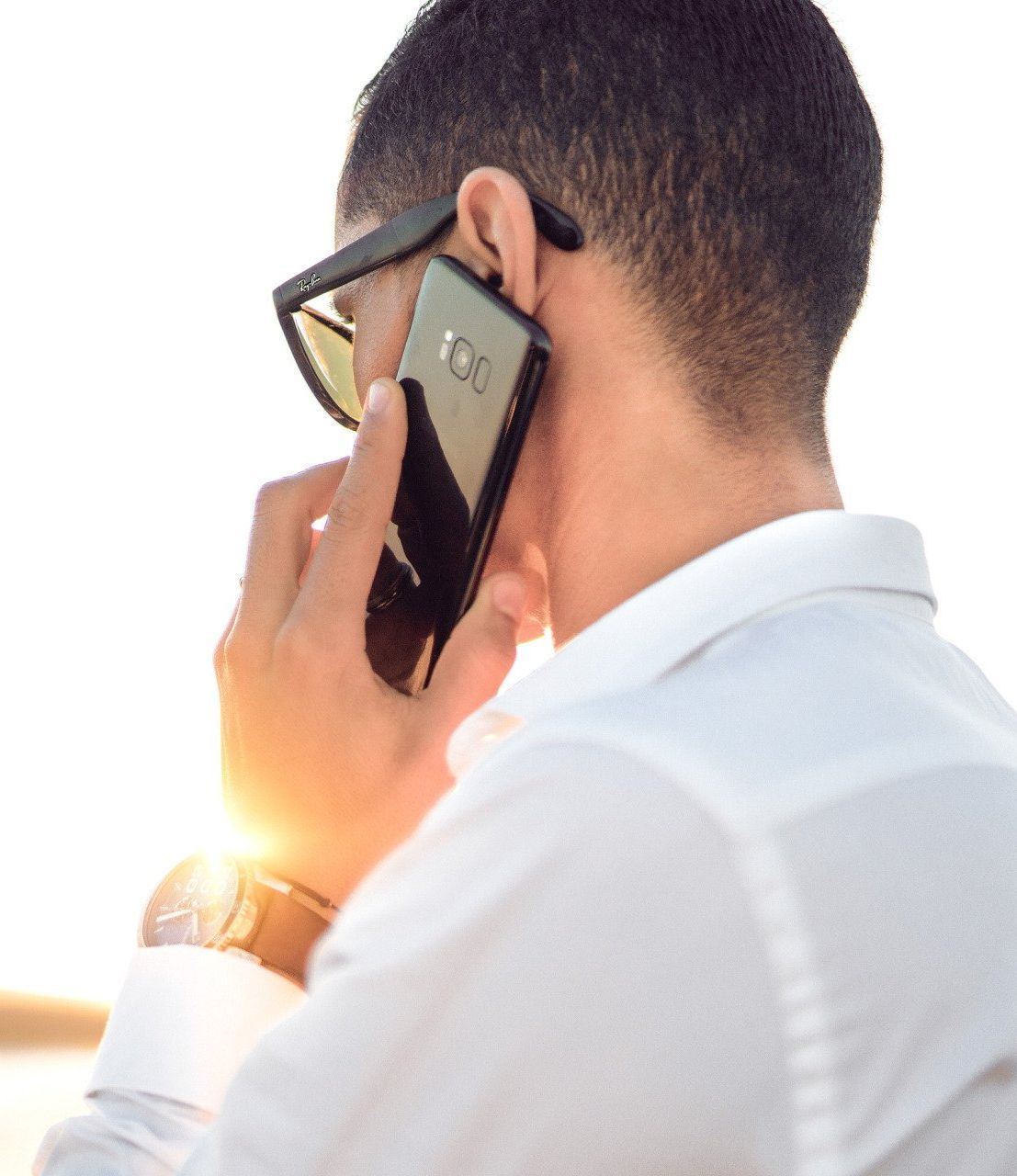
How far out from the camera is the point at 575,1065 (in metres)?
0.63

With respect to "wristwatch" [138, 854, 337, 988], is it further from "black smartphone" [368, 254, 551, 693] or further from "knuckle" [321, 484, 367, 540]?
"knuckle" [321, 484, 367, 540]

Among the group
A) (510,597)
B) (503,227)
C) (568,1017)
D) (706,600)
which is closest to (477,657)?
(510,597)

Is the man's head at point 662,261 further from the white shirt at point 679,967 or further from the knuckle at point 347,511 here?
the white shirt at point 679,967

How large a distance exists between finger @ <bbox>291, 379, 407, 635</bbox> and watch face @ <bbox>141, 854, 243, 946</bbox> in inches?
10.8

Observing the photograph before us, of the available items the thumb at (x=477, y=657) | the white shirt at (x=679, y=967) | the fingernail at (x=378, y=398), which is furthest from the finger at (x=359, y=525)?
the white shirt at (x=679, y=967)

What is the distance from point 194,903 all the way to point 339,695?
336mm

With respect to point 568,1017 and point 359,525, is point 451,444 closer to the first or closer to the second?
point 359,525

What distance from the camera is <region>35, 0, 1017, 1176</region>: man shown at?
64cm

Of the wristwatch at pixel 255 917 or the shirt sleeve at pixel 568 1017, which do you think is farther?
the wristwatch at pixel 255 917

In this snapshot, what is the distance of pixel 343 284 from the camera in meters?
1.36

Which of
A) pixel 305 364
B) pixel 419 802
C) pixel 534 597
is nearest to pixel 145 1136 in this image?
pixel 419 802

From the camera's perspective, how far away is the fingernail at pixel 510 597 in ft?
3.78

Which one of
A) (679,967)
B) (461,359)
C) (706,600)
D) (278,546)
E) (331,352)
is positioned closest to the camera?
(679,967)

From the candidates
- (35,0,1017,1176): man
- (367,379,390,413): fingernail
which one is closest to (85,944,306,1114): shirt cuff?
(35,0,1017,1176): man
